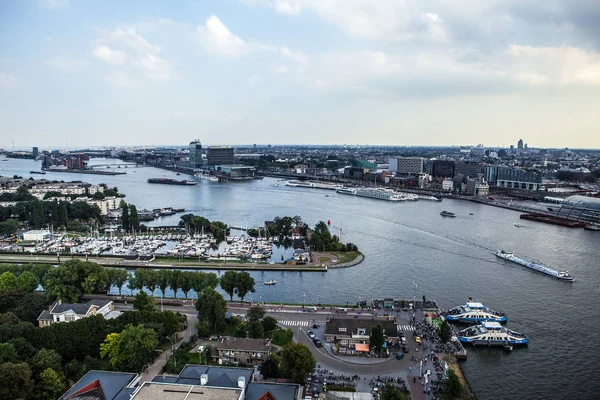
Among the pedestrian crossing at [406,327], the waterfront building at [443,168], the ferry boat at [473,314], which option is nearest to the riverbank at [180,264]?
the ferry boat at [473,314]

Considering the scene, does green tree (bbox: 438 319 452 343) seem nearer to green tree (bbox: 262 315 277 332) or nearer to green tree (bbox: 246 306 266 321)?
green tree (bbox: 262 315 277 332)

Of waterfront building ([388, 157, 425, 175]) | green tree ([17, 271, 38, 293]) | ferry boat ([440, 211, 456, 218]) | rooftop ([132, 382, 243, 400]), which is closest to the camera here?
rooftop ([132, 382, 243, 400])

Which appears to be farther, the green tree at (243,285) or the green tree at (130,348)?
the green tree at (243,285)

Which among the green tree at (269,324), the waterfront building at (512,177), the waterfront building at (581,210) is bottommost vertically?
the green tree at (269,324)

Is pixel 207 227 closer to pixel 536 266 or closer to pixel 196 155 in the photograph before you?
pixel 536 266

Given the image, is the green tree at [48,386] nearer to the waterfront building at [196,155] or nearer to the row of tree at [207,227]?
the row of tree at [207,227]

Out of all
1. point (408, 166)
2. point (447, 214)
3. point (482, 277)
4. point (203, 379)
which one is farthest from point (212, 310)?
point (408, 166)

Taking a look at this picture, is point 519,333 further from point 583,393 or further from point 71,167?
point 71,167

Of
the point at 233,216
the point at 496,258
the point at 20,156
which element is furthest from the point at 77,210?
the point at 20,156

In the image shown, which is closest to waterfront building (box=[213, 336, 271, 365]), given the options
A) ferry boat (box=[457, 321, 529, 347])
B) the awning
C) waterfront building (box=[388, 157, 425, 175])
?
the awning
